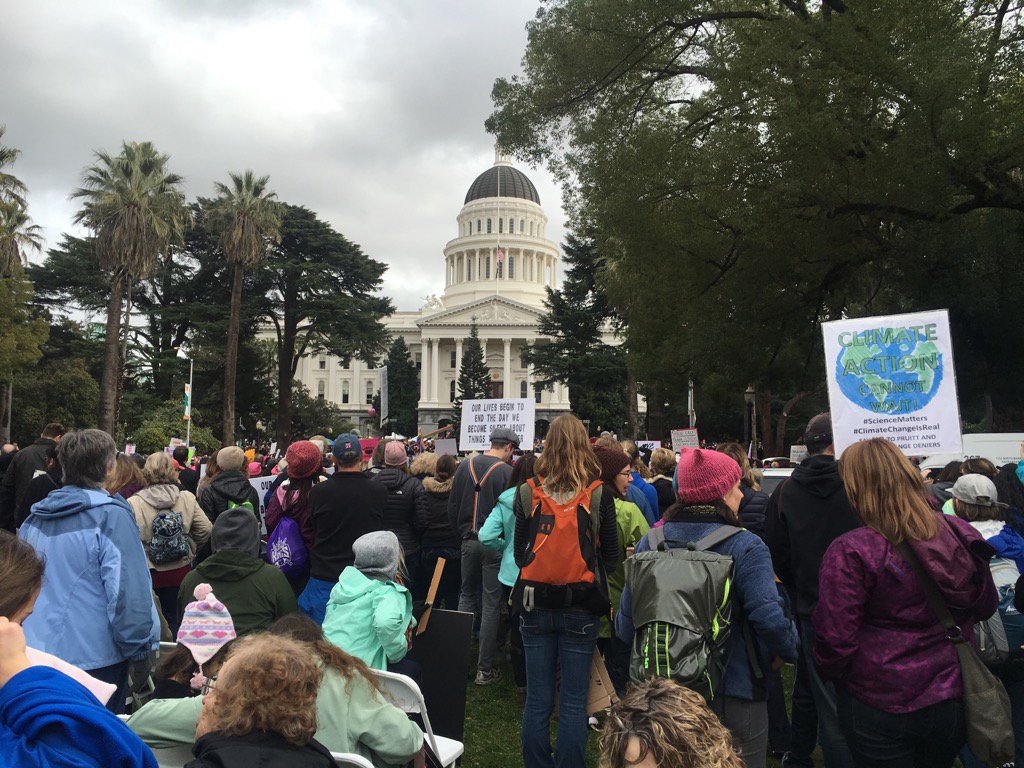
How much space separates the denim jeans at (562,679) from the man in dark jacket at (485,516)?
2.27 metres

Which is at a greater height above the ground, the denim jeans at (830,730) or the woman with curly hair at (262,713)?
the woman with curly hair at (262,713)

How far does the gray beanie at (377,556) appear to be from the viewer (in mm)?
4023

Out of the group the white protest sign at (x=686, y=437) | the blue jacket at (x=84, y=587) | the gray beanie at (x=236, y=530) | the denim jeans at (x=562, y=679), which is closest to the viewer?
the blue jacket at (x=84, y=587)

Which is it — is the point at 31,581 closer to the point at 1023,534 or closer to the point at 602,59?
the point at 1023,534

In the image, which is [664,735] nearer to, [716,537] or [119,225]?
[716,537]

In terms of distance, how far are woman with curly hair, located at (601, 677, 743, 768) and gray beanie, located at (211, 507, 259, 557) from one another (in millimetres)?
3827

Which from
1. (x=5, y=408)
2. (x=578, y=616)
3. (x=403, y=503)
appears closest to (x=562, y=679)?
(x=578, y=616)

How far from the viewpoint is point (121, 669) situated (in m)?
3.88

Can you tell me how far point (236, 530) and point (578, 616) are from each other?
2.45 m

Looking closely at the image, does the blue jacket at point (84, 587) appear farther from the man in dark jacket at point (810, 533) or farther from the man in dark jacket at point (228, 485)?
the man in dark jacket at point (810, 533)

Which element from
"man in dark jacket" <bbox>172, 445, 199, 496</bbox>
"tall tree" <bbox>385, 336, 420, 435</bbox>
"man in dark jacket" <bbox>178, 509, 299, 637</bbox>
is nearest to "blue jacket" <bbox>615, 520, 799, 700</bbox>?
"man in dark jacket" <bbox>178, 509, 299, 637</bbox>

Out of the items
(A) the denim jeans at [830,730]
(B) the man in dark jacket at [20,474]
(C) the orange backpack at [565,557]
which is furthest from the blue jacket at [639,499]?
(B) the man in dark jacket at [20,474]

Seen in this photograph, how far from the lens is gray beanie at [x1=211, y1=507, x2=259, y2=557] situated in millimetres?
5148

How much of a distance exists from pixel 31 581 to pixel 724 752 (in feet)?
5.44
